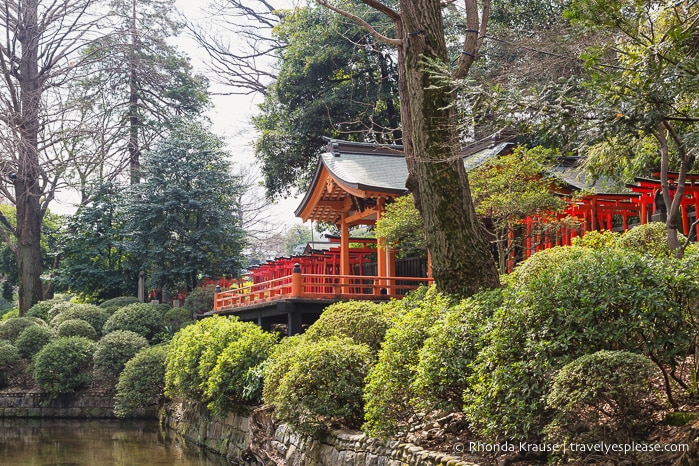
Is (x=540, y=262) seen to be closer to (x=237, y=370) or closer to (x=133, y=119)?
(x=237, y=370)

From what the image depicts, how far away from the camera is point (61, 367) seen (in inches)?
651

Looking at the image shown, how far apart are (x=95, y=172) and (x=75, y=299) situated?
870 centimetres

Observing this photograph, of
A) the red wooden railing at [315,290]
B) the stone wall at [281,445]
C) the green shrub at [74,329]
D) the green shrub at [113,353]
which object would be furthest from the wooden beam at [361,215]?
the green shrub at [74,329]

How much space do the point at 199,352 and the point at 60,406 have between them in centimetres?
682

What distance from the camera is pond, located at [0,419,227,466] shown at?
1090 cm

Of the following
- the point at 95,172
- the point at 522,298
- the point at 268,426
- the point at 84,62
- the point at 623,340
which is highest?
the point at 84,62

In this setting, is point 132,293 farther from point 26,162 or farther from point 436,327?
point 436,327

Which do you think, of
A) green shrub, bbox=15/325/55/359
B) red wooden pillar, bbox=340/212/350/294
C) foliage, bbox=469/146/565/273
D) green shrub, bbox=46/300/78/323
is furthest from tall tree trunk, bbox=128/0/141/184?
foliage, bbox=469/146/565/273

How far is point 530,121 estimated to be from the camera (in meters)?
5.61

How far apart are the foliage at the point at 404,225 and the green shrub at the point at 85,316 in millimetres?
10713

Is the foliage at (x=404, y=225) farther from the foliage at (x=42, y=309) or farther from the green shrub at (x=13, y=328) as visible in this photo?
the foliage at (x=42, y=309)

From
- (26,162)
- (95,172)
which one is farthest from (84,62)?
(95,172)

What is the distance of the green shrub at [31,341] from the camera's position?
18031 millimetres

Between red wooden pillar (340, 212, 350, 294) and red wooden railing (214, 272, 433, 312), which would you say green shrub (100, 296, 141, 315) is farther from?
red wooden pillar (340, 212, 350, 294)
